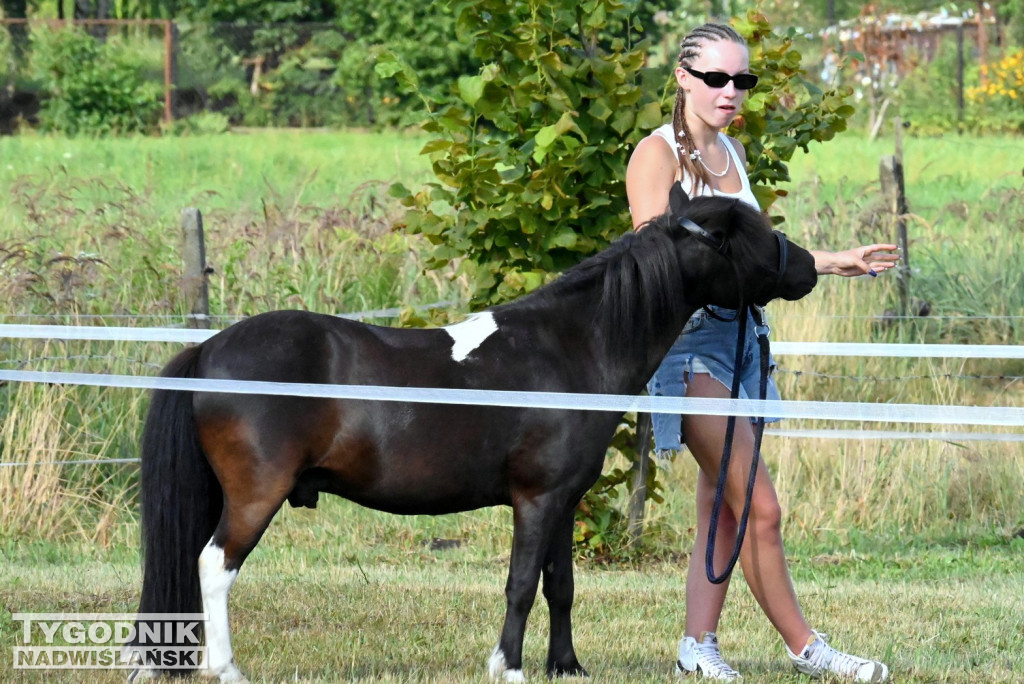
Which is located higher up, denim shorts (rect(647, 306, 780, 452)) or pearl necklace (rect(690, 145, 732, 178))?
pearl necklace (rect(690, 145, 732, 178))

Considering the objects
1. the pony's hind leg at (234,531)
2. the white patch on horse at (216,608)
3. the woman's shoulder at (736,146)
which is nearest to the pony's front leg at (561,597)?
the pony's hind leg at (234,531)

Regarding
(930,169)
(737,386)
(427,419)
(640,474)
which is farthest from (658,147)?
(930,169)

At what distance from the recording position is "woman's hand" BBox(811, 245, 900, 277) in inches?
165

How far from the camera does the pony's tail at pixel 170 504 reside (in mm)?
4109

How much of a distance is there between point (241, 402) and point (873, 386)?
217 inches

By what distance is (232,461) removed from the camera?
4020 mm

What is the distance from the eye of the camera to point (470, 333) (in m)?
4.23

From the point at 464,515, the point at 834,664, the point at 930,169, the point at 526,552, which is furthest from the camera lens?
the point at 930,169

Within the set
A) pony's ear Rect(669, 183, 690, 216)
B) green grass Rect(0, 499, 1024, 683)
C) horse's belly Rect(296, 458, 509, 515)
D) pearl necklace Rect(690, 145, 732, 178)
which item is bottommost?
green grass Rect(0, 499, 1024, 683)

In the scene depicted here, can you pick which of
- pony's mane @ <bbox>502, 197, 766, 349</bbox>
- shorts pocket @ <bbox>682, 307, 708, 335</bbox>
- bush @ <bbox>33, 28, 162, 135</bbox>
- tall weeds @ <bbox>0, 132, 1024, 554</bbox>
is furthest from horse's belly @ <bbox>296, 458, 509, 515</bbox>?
bush @ <bbox>33, 28, 162, 135</bbox>

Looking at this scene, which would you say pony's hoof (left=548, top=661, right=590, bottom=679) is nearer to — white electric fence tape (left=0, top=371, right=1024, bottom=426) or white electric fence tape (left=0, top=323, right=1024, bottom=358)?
white electric fence tape (left=0, top=371, right=1024, bottom=426)

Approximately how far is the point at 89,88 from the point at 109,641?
20.5m

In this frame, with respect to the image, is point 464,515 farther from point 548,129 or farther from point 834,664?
point 834,664

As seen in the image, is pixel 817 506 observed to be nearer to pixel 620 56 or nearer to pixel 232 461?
pixel 620 56
